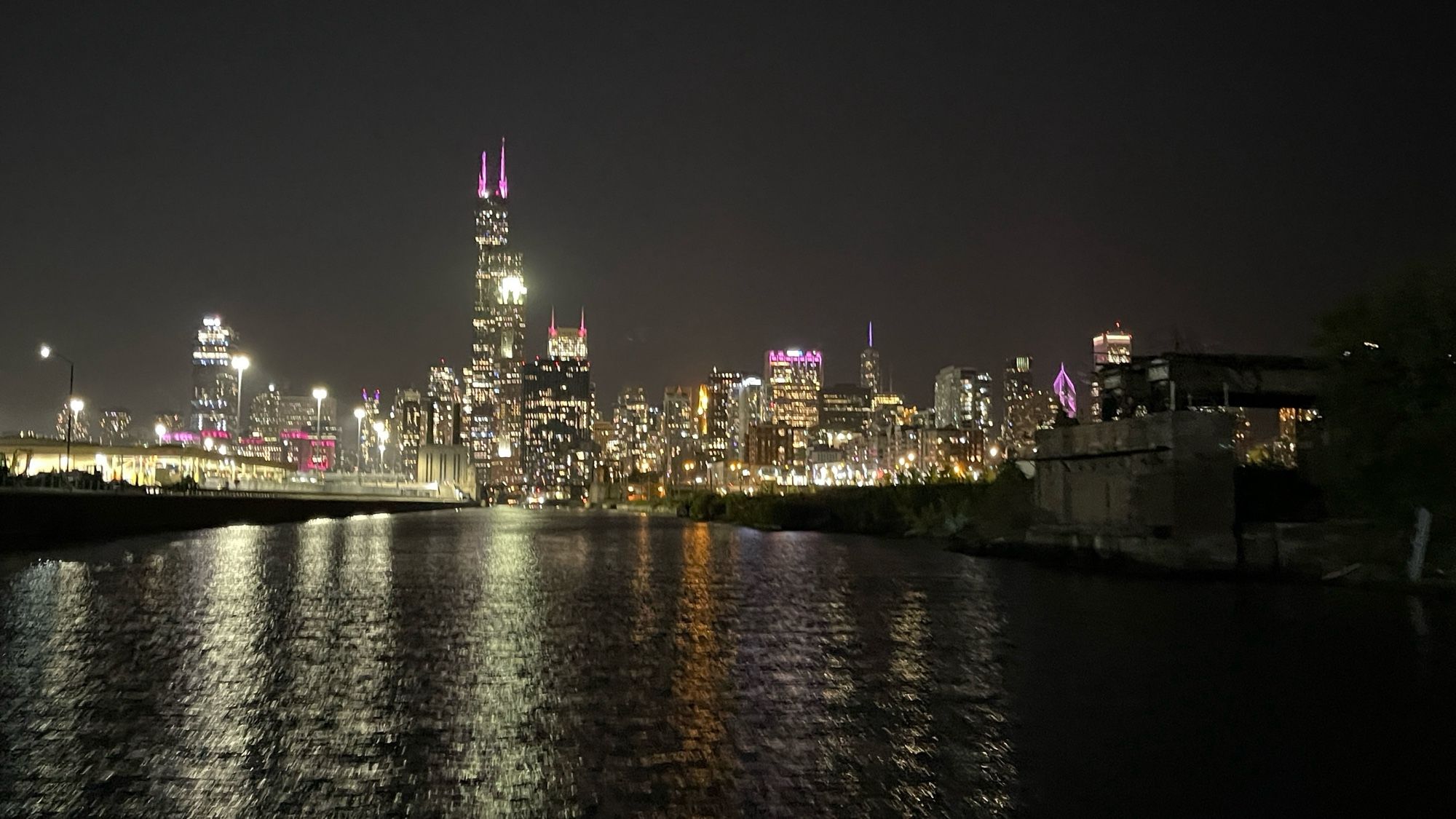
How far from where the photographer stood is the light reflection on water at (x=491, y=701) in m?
9.70

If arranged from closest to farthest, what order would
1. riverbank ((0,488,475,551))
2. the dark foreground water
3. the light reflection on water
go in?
the light reflection on water → the dark foreground water → riverbank ((0,488,475,551))

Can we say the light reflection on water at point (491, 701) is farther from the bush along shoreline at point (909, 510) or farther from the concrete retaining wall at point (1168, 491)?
the bush along shoreline at point (909, 510)

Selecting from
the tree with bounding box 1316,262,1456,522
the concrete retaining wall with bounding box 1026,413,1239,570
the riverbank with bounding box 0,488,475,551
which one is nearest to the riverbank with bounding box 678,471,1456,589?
the concrete retaining wall with bounding box 1026,413,1239,570

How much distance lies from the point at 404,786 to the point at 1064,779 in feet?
20.0

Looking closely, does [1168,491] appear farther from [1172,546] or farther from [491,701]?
[491,701]

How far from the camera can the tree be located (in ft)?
93.8

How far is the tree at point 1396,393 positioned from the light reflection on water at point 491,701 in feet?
41.2

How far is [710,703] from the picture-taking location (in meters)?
13.8

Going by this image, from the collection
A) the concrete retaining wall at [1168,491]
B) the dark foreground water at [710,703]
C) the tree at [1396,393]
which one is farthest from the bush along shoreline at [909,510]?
the dark foreground water at [710,703]

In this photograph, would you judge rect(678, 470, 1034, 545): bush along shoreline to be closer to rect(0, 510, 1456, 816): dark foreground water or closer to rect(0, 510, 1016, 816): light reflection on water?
rect(0, 510, 1456, 816): dark foreground water

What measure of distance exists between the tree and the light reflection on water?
495 inches

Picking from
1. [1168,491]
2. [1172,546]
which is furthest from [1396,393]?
[1172,546]

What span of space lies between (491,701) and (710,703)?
8.89 ft

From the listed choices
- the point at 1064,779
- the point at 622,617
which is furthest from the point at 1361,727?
the point at 622,617
